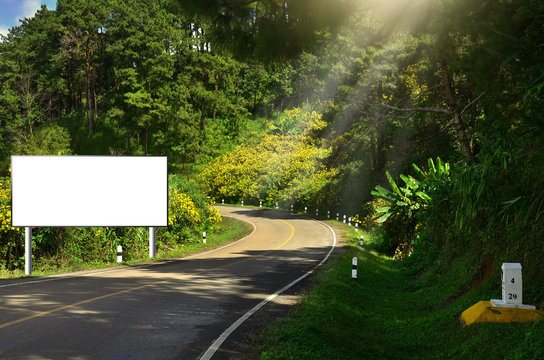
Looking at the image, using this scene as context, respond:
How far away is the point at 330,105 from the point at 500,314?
110 ft

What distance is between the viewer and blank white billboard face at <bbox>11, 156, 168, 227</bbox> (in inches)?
607

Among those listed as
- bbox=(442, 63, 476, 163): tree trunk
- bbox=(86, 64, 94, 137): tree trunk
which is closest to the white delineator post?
Answer: bbox=(442, 63, 476, 163): tree trunk

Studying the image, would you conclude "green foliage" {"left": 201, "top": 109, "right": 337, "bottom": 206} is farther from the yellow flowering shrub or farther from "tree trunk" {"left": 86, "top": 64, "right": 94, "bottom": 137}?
"tree trunk" {"left": 86, "top": 64, "right": 94, "bottom": 137}

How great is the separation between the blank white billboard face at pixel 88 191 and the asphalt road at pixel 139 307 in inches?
83.9

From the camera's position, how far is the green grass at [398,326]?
6.09m

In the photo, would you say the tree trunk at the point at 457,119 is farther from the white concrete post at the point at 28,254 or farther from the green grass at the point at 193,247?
the white concrete post at the point at 28,254

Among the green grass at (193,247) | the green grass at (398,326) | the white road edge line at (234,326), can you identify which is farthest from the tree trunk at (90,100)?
the green grass at (398,326)

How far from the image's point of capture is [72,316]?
7867 millimetres

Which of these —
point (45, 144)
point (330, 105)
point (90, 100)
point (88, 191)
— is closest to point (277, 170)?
point (330, 105)

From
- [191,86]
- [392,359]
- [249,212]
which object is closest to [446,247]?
[392,359]

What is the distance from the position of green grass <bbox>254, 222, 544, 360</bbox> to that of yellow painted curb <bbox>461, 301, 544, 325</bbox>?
0.15 metres

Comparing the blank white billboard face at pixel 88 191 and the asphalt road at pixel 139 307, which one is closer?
the asphalt road at pixel 139 307

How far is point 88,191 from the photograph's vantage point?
16016 millimetres

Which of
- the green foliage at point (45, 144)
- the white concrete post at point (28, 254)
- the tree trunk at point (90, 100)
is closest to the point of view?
the white concrete post at point (28, 254)
